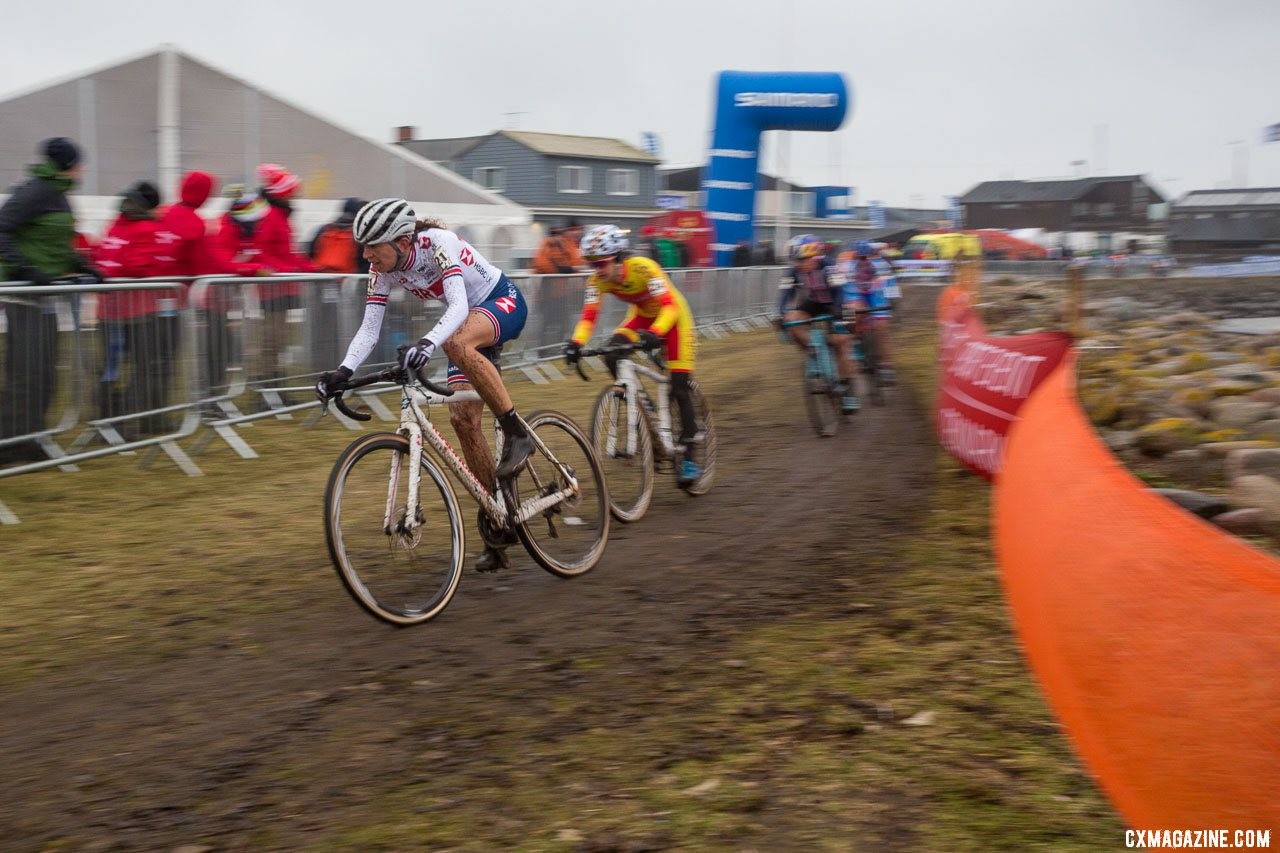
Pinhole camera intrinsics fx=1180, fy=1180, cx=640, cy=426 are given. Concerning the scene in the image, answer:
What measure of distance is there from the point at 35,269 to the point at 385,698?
19.4ft

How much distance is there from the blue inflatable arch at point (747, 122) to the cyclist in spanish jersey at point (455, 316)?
24856 millimetres

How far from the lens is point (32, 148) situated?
15.2 metres

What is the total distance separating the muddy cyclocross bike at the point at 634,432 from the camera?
773cm

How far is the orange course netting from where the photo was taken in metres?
2.50

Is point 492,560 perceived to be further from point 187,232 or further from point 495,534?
point 187,232

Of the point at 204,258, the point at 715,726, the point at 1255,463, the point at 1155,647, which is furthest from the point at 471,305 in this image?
the point at 204,258

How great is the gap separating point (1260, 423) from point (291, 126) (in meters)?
14.8

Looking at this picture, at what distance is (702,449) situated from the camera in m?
8.94

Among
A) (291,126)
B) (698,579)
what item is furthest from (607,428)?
(291,126)

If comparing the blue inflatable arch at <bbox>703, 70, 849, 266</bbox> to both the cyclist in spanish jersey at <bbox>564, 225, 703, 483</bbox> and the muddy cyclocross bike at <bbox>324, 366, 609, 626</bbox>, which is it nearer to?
the cyclist in spanish jersey at <bbox>564, 225, 703, 483</bbox>

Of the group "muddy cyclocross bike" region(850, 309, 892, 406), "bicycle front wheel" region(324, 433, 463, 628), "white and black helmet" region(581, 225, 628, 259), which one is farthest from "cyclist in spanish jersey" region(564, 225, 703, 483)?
"muddy cyclocross bike" region(850, 309, 892, 406)

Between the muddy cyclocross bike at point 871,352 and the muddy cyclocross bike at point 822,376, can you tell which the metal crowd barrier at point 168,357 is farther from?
the muddy cyclocross bike at point 871,352

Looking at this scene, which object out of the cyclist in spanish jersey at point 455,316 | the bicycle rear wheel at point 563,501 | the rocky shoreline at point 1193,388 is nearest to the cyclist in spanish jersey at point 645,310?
the bicycle rear wheel at point 563,501

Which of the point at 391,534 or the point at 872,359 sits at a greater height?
the point at 872,359
